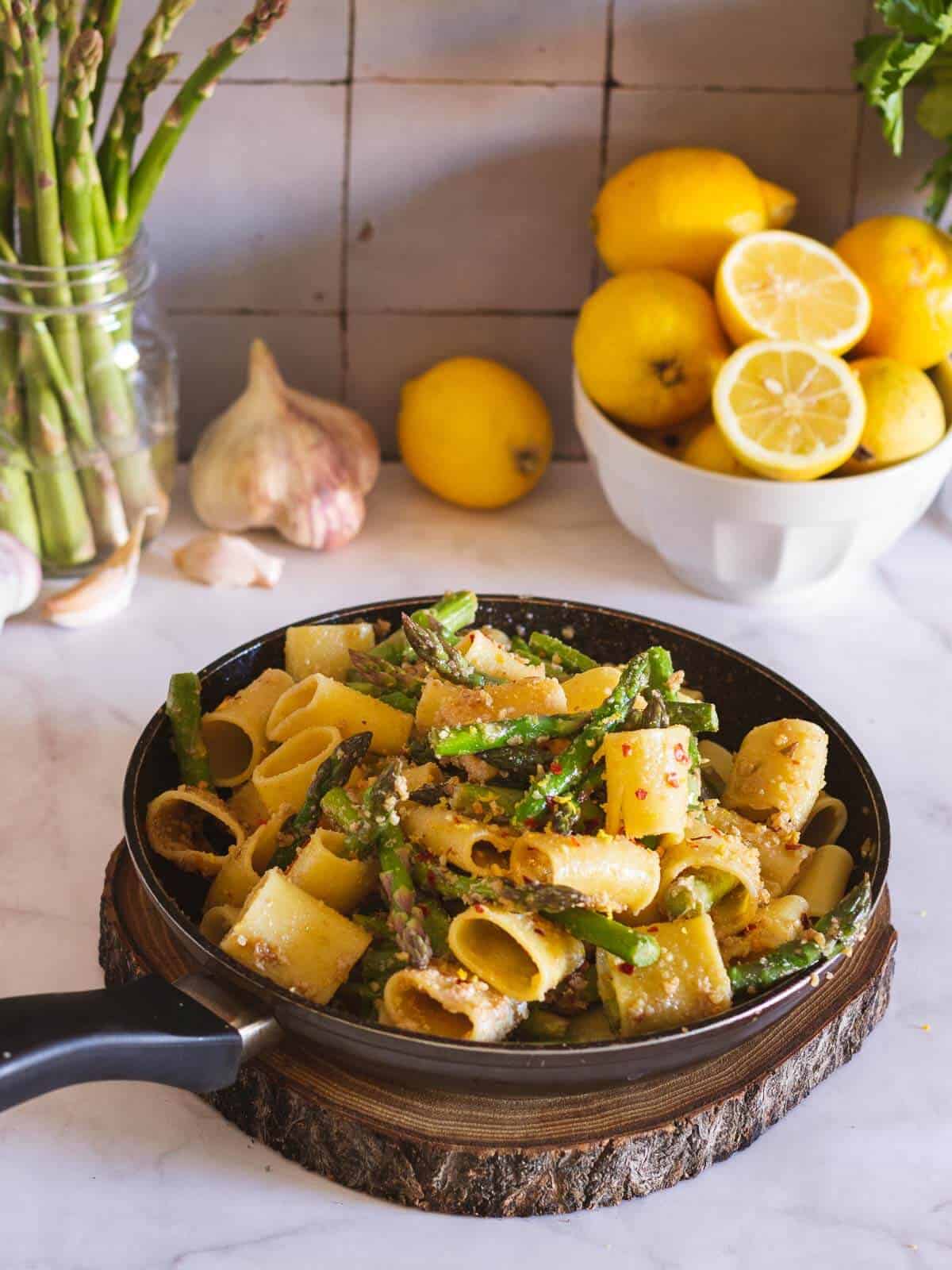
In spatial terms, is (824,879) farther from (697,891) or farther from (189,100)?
(189,100)

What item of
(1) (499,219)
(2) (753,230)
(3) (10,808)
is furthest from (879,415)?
(3) (10,808)

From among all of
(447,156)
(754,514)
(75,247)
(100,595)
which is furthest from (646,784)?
(447,156)

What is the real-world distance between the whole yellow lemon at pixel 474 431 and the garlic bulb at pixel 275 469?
0.38 feet

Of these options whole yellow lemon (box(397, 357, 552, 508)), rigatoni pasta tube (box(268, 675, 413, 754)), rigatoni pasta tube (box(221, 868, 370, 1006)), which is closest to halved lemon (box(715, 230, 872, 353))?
whole yellow lemon (box(397, 357, 552, 508))

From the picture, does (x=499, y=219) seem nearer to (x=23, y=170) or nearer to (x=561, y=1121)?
(x=23, y=170)

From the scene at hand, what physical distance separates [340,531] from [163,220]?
491 mm

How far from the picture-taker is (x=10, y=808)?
1.47m

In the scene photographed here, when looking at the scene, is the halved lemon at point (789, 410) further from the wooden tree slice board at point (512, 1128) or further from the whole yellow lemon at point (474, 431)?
the wooden tree slice board at point (512, 1128)

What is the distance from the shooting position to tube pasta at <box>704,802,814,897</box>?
4.14 feet

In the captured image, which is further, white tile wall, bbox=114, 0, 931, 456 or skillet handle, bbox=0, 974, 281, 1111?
white tile wall, bbox=114, 0, 931, 456

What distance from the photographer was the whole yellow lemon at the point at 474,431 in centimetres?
192

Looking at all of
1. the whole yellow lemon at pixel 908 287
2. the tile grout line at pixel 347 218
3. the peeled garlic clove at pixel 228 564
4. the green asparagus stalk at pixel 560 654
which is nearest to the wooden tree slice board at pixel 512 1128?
the green asparagus stalk at pixel 560 654

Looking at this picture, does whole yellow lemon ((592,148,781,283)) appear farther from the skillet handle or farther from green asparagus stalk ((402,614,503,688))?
the skillet handle

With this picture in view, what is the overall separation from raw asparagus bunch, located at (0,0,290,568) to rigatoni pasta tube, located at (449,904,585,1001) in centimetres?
92
